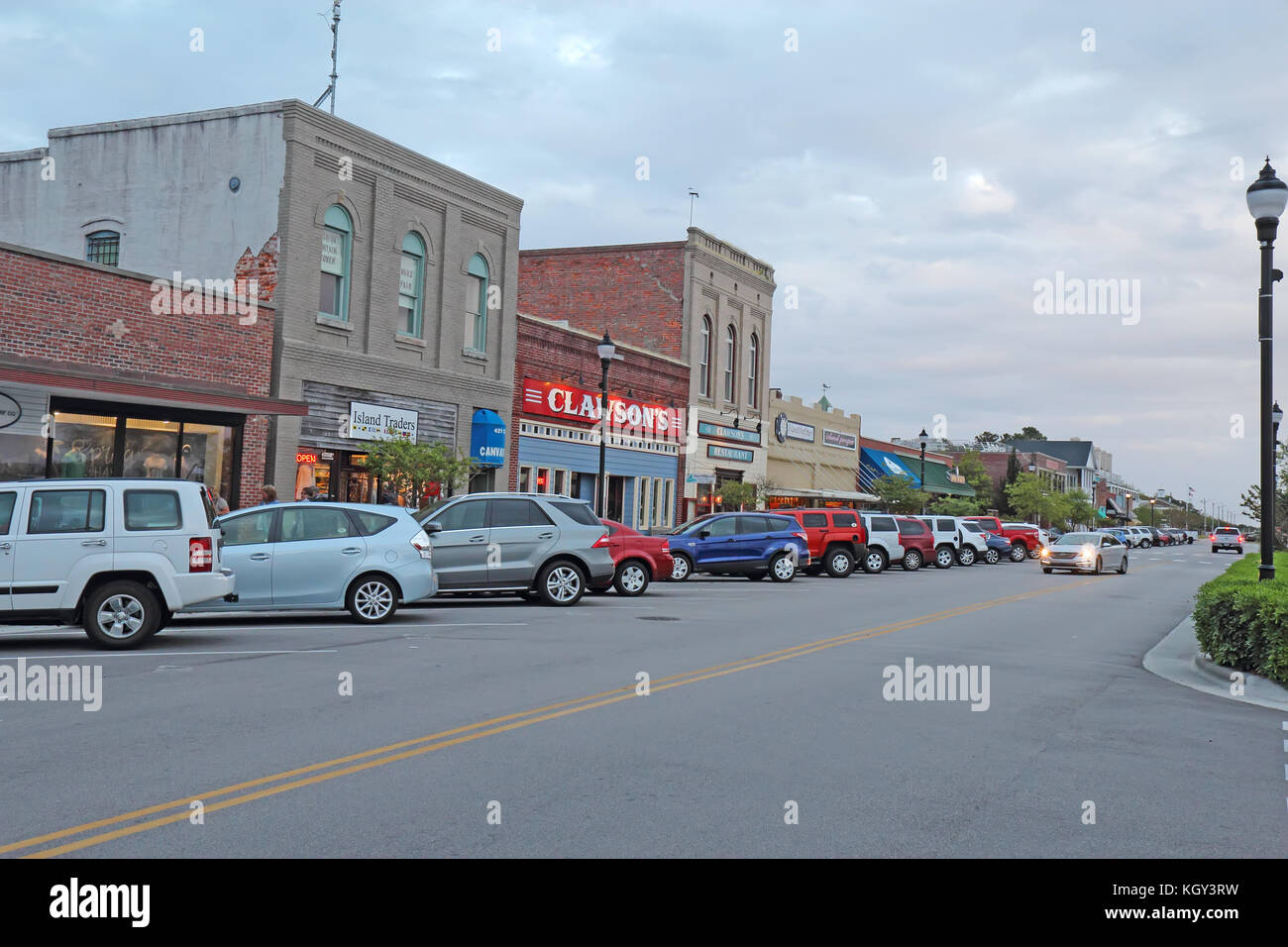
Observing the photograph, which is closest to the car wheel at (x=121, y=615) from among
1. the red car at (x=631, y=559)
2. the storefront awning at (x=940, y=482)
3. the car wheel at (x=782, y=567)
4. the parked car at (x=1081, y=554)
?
the red car at (x=631, y=559)

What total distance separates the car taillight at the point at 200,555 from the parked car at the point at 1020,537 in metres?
40.9

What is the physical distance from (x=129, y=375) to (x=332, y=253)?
21.7 ft

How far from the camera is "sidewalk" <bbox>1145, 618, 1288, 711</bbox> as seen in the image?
1097 cm

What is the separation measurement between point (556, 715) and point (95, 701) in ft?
11.8

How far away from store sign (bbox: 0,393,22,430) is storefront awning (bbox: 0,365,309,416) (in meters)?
0.50

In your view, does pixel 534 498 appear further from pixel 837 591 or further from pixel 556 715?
pixel 556 715

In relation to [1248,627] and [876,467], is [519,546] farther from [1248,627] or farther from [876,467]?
[876,467]

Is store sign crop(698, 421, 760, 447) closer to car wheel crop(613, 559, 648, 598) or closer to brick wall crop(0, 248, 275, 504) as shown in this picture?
car wheel crop(613, 559, 648, 598)

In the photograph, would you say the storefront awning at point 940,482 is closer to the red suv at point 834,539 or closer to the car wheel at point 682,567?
the red suv at point 834,539

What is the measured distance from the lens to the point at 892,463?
6500cm

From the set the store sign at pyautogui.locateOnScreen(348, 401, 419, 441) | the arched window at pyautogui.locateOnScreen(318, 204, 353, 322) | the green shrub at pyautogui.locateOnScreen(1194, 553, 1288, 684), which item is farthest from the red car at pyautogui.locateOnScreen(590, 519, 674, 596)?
the green shrub at pyautogui.locateOnScreen(1194, 553, 1288, 684)

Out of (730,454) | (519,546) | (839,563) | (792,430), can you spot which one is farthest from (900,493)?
(519,546)
